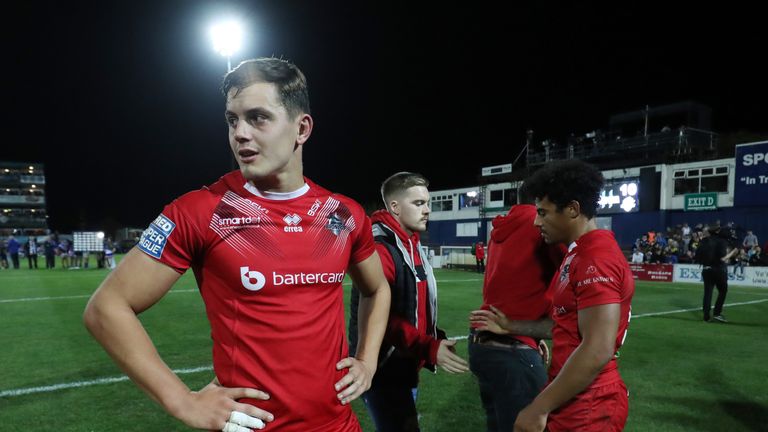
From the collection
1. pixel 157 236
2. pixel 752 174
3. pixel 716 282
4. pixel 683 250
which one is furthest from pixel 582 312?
pixel 683 250

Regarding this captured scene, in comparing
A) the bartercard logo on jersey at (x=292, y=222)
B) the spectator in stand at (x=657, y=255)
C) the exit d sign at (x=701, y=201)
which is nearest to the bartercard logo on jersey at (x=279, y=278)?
the bartercard logo on jersey at (x=292, y=222)

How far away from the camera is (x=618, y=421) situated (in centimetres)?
233

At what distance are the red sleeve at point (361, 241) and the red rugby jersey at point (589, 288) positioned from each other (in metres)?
1.01

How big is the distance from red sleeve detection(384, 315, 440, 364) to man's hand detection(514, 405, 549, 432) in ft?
2.44

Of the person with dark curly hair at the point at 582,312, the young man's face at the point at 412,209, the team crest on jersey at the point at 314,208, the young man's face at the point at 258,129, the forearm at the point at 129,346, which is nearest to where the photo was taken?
the forearm at the point at 129,346

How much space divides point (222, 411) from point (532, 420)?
1.46 metres

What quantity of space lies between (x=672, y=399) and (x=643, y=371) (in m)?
1.21

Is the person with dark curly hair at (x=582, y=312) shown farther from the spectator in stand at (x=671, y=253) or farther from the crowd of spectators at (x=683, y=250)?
the spectator in stand at (x=671, y=253)

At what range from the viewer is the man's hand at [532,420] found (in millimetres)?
2234

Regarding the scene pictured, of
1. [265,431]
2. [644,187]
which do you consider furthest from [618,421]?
[644,187]

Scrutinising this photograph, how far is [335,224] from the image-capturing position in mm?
2021

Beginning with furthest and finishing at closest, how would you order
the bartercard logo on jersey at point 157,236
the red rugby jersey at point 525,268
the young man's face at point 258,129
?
the red rugby jersey at point 525,268 < the young man's face at point 258,129 < the bartercard logo on jersey at point 157,236

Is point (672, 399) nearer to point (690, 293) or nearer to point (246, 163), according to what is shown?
point (246, 163)

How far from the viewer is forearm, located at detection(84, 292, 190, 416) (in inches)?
59.5
